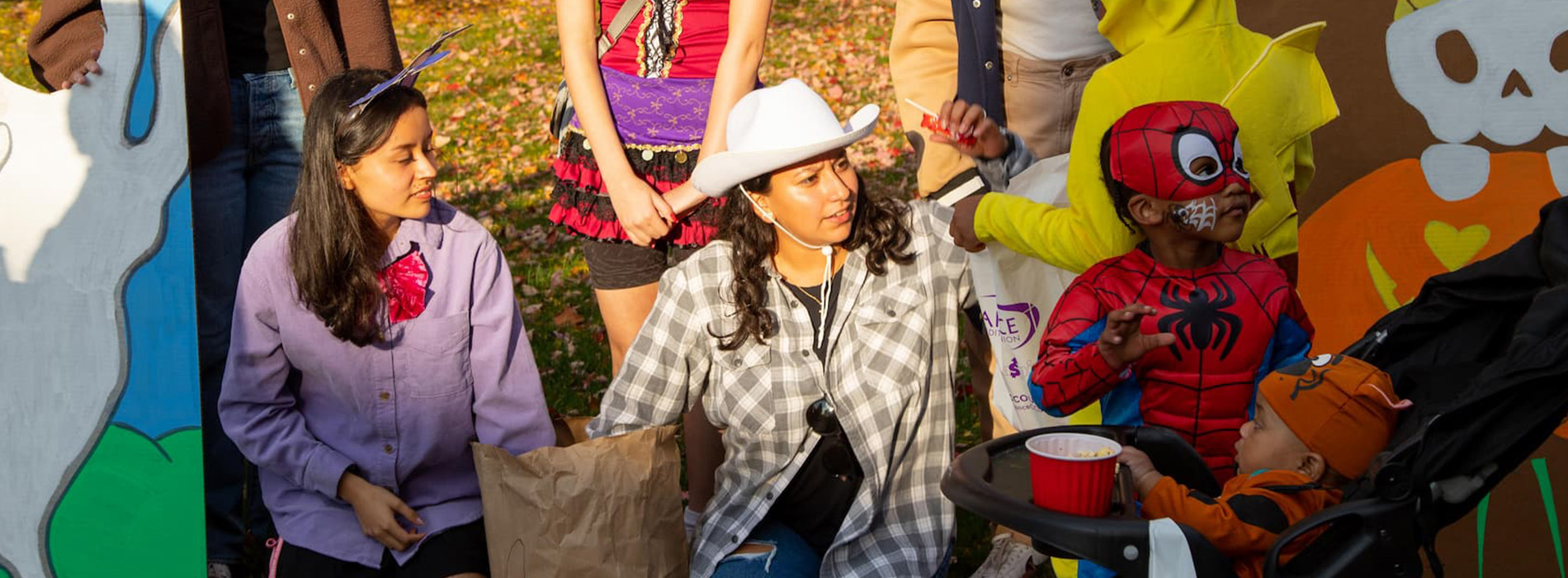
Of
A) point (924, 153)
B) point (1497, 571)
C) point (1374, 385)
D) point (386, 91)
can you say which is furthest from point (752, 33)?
point (1497, 571)

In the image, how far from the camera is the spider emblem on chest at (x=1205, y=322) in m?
2.75

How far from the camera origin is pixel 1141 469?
256cm

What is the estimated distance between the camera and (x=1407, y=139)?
12.4ft

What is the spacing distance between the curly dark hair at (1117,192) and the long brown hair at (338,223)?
5.38 ft

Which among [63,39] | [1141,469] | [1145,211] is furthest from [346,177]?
[1141,469]

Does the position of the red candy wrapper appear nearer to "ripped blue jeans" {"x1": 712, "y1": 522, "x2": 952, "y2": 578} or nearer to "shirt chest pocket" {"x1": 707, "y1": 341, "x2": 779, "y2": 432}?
"shirt chest pocket" {"x1": 707, "y1": 341, "x2": 779, "y2": 432}

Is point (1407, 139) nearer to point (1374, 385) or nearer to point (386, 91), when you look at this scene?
point (1374, 385)

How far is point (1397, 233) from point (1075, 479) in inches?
76.4

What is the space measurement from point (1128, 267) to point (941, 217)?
707mm

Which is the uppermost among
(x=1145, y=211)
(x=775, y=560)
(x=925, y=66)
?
(x=925, y=66)

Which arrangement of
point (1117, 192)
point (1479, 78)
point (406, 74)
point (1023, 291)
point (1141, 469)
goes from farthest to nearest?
point (1479, 78) < point (1023, 291) < point (406, 74) < point (1117, 192) < point (1141, 469)

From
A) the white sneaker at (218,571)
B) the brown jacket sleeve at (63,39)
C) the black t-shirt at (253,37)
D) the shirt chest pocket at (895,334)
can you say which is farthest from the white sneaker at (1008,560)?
the brown jacket sleeve at (63,39)

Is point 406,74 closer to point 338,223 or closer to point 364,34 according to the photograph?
point 338,223

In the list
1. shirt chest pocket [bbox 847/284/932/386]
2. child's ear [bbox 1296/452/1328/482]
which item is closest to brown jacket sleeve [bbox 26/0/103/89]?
shirt chest pocket [bbox 847/284/932/386]
